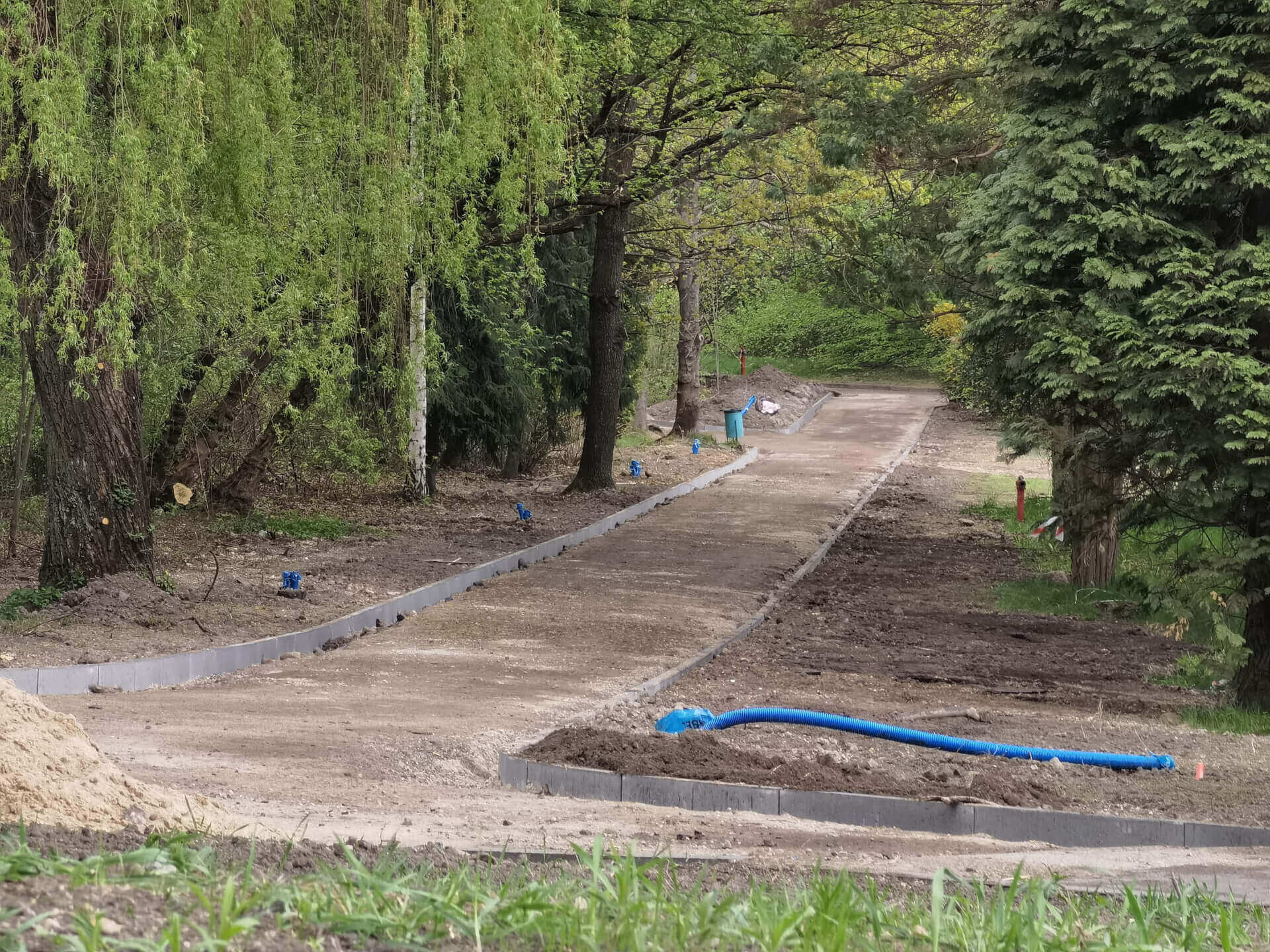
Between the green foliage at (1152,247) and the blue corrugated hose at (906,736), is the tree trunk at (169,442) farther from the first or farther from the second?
the blue corrugated hose at (906,736)

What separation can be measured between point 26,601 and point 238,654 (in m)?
2.08

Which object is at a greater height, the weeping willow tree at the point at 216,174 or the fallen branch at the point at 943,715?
the weeping willow tree at the point at 216,174

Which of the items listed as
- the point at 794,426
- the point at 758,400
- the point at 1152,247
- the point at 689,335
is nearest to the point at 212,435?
the point at 1152,247

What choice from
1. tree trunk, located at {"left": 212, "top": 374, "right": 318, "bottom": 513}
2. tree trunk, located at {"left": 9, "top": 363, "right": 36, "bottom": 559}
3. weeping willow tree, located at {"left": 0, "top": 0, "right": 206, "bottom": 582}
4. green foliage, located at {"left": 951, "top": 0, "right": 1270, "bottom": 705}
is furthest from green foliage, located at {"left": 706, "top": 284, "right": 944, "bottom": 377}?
weeping willow tree, located at {"left": 0, "top": 0, "right": 206, "bottom": 582}

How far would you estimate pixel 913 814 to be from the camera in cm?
662

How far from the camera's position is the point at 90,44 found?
1049 cm

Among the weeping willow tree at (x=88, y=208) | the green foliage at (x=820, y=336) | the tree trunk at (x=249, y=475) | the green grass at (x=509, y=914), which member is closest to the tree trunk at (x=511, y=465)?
the tree trunk at (x=249, y=475)

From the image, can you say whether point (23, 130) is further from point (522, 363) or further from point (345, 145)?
point (522, 363)

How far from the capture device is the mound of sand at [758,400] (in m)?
41.1

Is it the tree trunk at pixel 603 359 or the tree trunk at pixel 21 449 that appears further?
the tree trunk at pixel 603 359

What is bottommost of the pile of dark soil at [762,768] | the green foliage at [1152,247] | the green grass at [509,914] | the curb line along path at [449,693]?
the curb line along path at [449,693]

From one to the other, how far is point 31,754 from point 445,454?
849 inches

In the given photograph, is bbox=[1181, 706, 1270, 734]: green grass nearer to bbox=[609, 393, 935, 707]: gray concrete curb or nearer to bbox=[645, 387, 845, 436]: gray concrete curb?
bbox=[609, 393, 935, 707]: gray concrete curb

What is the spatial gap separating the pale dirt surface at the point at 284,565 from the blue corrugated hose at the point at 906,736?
14.1 feet
